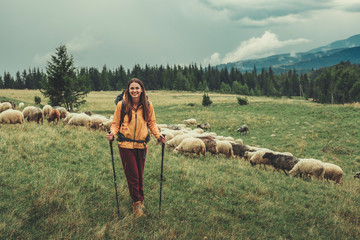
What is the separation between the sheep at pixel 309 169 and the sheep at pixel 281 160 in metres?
0.50

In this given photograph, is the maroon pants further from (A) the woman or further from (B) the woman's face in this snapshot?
(B) the woman's face

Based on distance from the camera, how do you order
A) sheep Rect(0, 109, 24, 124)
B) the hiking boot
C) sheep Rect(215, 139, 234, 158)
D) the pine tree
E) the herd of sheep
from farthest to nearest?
the pine tree, sheep Rect(215, 139, 234, 158), sheep Rect(0, 109, 24, 124), the herd of sheep, the hiking boot

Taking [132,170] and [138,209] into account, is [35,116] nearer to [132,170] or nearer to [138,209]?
[132,170]

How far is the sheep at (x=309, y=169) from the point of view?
29.4 feet

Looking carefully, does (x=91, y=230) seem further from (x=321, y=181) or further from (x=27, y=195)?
(x=321, y=181)

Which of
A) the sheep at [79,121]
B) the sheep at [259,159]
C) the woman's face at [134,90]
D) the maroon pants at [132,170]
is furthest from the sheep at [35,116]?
the sheep at [259,159]

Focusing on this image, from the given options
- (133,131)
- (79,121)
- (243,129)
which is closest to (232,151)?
(133,131)

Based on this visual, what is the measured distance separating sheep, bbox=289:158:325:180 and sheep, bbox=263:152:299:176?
497mm

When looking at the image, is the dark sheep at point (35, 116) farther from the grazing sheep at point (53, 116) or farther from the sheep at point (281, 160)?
the sheep at point (281, 160)

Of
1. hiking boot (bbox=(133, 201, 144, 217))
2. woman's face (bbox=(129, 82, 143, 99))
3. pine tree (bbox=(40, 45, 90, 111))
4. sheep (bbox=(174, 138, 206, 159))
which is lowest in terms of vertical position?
sheep (bbox=(174, 138, 206, 159))

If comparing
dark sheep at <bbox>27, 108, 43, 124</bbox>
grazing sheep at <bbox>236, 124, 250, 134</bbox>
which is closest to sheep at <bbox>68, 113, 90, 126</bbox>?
dark sheep at <bbox>27, 108, 43, 124</bbox>

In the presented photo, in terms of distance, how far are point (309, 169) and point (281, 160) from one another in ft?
3.92

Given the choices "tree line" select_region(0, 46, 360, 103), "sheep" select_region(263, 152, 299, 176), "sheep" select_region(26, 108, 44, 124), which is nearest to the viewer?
"sheep" select_region(263, 152, 299, 176)

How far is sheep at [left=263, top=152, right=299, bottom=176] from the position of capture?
9734mm
